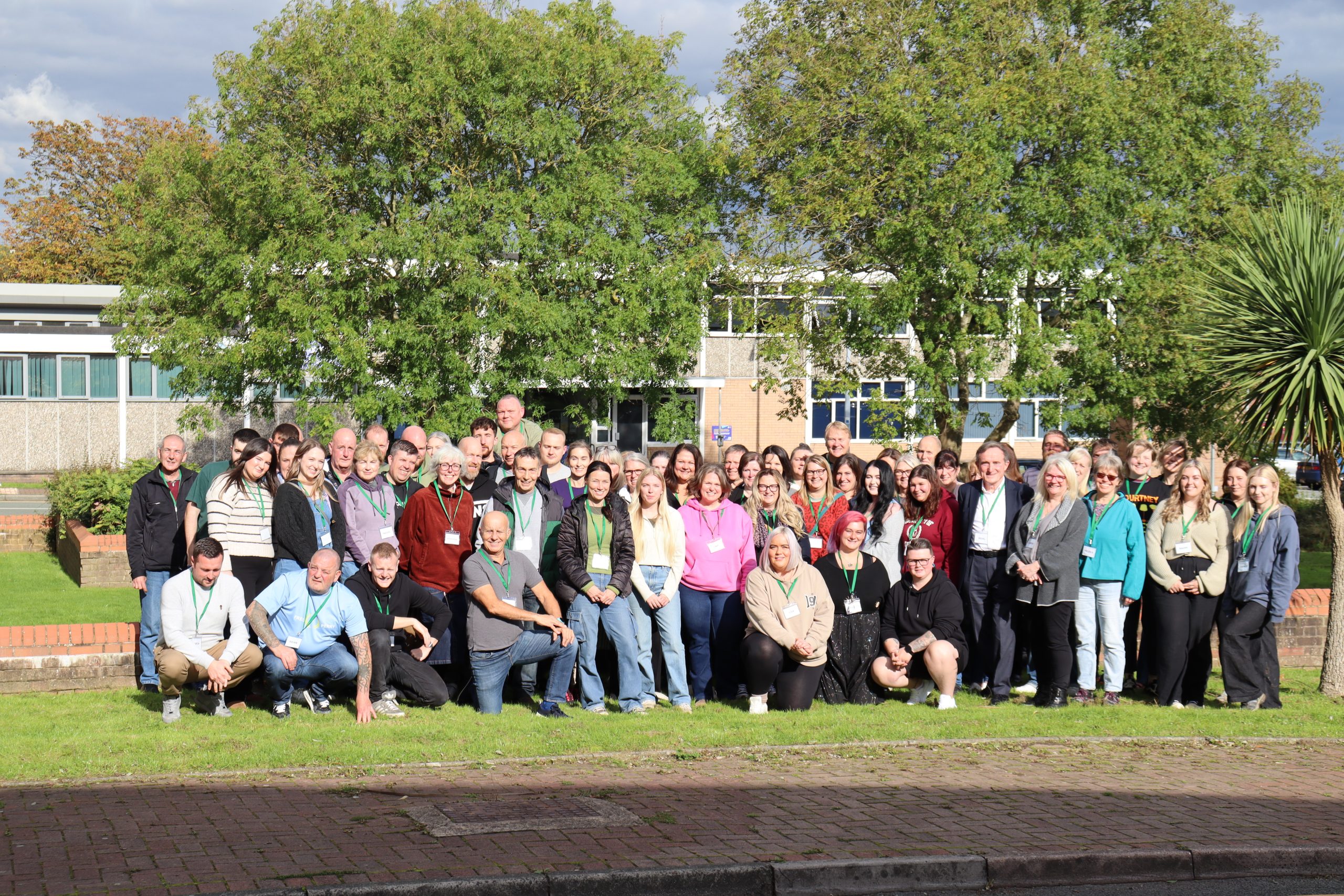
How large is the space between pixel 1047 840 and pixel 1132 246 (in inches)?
715

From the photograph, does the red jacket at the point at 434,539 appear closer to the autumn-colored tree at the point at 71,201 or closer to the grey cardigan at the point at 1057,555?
the grey cardigan at the point at 1057,555

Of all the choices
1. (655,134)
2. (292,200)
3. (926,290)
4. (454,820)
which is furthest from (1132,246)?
(454,820)

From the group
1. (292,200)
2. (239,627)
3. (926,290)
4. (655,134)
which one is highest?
(655,134)

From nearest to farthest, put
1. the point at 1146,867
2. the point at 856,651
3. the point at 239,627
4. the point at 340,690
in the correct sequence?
the point at 1146,867, the point at 239,627, the point at 340,690, the point at 856,651

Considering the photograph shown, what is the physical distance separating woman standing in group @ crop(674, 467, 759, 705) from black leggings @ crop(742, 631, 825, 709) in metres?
0.36

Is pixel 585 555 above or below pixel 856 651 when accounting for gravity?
above

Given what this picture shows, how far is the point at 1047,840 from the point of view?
6211mm

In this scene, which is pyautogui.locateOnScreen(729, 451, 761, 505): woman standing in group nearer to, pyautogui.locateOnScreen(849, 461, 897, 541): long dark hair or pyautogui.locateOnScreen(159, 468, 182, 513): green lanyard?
pyautogui.locateOnScreen(849, 461, 897, 541): long dark hair

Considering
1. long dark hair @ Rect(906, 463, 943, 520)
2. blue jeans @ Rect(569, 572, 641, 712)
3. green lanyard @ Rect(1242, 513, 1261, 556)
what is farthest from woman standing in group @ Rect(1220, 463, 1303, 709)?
blue jeans @ Rect(569, 572, 641, 712)

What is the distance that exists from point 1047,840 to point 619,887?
2.23 meters

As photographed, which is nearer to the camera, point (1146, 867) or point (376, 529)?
point (1146, 867)

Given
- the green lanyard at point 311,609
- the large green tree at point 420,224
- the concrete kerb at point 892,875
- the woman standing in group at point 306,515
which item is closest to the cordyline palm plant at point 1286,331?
the concrete kerb at point 892,875

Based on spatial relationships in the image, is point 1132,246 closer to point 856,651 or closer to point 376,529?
point 856,651

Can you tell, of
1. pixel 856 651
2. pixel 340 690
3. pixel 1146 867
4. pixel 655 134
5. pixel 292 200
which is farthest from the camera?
pixel 655 134
